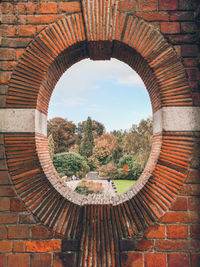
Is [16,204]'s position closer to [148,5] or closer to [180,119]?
[180,119]

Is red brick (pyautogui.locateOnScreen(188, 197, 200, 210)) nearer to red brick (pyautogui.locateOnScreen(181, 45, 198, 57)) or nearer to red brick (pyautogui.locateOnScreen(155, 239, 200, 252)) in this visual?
red brick (pyautogui.locateOnScreen(155, 239, 200, 252))

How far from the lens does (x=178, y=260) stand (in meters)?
2.26

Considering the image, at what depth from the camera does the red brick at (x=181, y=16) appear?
2.43 m

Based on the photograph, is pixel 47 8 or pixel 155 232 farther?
pixel 47 8

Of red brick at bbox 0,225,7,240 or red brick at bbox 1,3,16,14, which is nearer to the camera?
red brick at bbox 0,225,7,240

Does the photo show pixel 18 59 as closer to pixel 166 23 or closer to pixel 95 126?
pixel 166 23

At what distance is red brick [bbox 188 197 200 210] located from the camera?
231 cm

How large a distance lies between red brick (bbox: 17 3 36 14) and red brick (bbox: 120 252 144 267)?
3.26 metres

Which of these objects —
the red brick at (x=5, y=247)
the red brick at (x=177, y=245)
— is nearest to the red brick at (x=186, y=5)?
the red brick at (x=177, y=245)

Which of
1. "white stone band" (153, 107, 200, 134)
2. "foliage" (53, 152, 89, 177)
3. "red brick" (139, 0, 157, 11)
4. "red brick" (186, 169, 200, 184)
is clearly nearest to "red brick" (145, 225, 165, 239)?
"red brick" (186, 169, 200, 184)

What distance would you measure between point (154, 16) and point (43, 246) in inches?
126

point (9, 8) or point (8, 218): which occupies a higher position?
point (9, 8)

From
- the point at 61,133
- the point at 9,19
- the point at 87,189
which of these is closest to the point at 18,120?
the point at 9,19

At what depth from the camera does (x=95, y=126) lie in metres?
40.5
